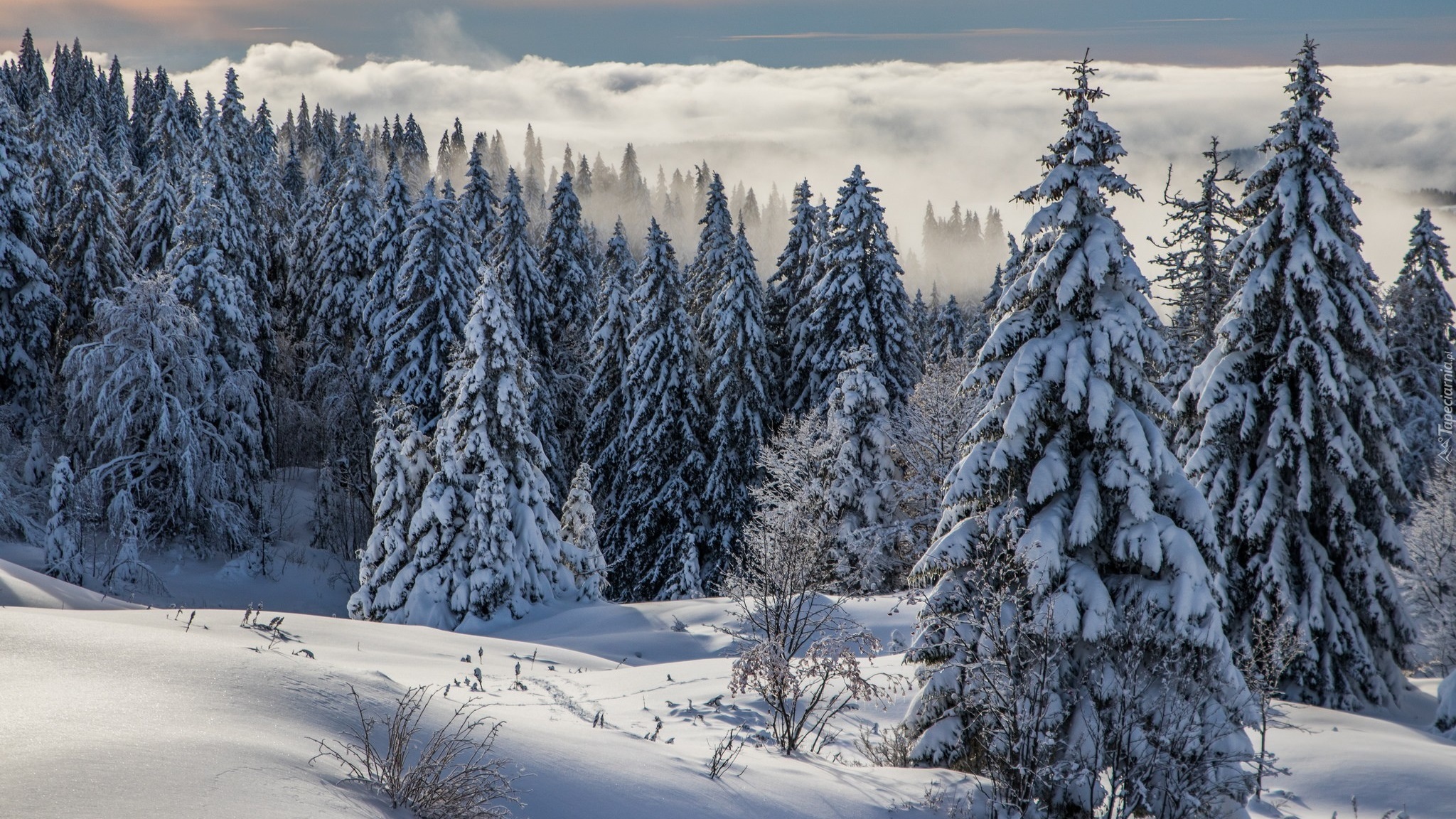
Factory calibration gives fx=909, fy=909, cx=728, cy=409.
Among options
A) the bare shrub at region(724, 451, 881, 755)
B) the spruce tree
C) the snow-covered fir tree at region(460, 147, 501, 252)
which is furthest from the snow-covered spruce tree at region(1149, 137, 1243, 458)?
the snow-covered fir tree at region(460, 147, 501, 252)

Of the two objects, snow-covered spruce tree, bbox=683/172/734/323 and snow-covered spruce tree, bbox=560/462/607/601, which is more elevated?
snow-covered spruce tree, bbox=683/172/734/323

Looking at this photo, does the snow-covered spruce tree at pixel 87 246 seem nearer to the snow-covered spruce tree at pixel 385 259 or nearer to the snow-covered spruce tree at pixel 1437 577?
the snow-covered spruce tree at pixel 385 259

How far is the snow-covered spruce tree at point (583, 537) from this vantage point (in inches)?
1018

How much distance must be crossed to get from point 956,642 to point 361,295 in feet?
115

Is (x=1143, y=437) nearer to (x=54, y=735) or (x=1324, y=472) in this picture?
(x=54, y=735)

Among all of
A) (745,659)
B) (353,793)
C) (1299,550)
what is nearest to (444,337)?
(745,659)

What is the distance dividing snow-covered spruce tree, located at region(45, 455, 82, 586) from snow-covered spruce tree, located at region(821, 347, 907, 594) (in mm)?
19754

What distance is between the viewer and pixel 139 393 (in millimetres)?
28594

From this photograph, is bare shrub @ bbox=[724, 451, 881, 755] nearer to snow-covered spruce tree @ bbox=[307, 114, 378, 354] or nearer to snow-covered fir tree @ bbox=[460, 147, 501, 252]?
snow-covered fir tree @ bbox=[460, 147, 501, 252]

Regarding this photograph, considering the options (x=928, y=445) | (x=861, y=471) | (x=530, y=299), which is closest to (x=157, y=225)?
(x=530, y=299)

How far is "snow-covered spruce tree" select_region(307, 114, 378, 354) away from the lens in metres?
39.6

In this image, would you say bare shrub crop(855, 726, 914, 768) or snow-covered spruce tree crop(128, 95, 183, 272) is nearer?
bare shrub crop(855, 726, 914, 768)

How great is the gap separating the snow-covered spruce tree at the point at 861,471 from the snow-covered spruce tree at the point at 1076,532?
15591 millimetres

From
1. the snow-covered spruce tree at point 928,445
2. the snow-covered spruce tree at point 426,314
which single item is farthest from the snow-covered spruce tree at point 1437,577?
the snow-covered spruce tree at point 426,314
